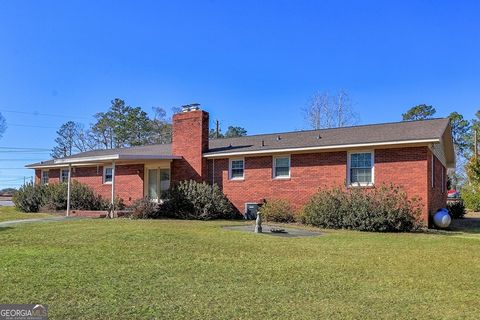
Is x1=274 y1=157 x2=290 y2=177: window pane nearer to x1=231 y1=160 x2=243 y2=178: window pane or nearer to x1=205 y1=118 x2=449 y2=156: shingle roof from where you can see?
x1=205 y1=118 x2=449 y2=156: shingle roof

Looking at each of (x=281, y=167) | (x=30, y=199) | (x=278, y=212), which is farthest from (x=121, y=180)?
(x=278, y=212)

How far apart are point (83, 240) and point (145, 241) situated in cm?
158

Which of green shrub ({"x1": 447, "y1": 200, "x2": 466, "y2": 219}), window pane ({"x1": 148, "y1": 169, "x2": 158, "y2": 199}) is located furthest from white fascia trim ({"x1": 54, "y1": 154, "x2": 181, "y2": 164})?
green shrub ({"x1": 447, "y1": 200, "x2": 466, "y2": 219})

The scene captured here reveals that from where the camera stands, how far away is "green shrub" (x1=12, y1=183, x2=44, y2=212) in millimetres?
25359

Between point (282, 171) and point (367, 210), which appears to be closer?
point (367, 210)

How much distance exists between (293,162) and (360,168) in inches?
119

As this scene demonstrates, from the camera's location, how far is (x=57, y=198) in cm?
2411

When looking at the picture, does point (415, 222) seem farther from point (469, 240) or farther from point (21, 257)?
point (21, 257)

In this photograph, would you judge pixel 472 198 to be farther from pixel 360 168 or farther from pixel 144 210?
pixel 144 210

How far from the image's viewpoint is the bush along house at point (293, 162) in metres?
16.4

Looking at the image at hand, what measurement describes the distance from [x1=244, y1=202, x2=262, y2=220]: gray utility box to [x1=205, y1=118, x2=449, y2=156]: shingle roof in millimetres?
2467

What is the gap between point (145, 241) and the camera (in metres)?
11.0

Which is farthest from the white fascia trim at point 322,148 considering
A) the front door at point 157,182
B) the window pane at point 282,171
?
the front door at point 157,182

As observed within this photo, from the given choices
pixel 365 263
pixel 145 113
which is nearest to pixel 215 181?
pixel 365 263
